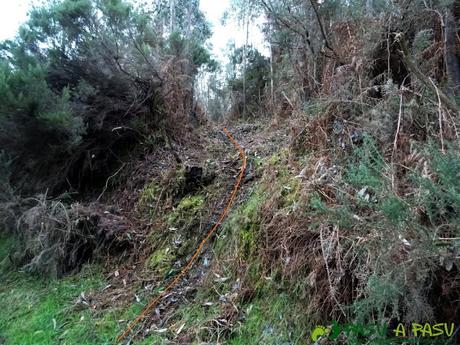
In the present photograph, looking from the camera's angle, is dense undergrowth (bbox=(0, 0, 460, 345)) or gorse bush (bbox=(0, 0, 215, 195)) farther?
gorse bush (bbox=(0, 0, 215, 195))

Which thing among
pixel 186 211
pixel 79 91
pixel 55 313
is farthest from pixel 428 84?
pixel 79 91

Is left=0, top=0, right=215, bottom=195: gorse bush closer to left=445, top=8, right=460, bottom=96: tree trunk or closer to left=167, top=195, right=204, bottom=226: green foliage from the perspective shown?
left=167, top=195, right=204, bottom=226: green foliage

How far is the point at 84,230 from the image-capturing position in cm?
392

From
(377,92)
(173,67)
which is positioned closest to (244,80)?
(173,67)

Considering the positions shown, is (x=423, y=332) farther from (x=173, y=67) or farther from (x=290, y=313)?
(x=173, y=67)

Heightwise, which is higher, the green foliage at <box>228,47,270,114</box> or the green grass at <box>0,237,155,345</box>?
the green foliage at <box>228,47,270,114</box>

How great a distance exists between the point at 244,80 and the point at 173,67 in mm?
5032

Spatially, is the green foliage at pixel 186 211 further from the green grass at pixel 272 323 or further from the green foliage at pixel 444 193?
the green foliage at pixel 444 193

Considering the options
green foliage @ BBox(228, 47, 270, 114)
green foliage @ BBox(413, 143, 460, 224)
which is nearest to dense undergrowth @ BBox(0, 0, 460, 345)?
green foliage @ BBox(413, 143, 460, 224)

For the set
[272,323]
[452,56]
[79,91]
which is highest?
[79,91]

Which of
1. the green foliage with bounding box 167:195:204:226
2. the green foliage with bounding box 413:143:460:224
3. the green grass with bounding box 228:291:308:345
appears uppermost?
the green foliage with bounding box 413:143:460:224

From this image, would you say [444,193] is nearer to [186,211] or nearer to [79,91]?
[186,211]

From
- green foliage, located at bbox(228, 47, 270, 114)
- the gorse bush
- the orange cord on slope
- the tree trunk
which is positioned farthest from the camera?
green foliage, located at bbox(228, 47, 270, 114)

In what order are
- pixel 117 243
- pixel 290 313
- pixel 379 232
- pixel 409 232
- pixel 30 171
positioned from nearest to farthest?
1. pixel 409 232
2. pixel 379 232
3. pixel 290 313
4. pixel 117 243
5. pixel 30 171
